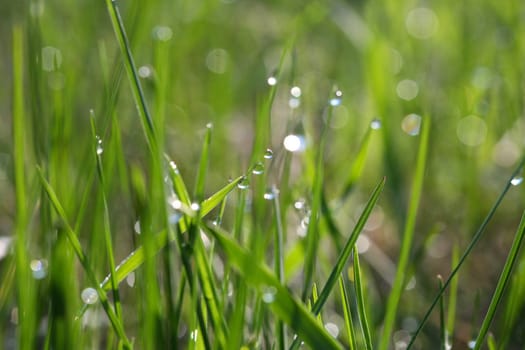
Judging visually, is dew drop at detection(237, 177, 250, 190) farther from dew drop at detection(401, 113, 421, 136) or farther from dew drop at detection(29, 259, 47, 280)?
dew drop at detection(401, 113, 421, 136)

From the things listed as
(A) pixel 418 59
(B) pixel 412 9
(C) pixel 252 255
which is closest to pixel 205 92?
(A) pixel 418 59

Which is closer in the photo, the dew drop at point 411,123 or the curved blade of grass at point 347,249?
the curved blade of grass at point 347,249

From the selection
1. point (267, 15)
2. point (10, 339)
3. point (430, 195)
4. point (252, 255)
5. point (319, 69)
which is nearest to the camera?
point (252, 255)

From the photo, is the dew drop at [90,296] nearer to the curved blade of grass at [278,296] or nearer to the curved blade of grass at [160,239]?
the curved blade of grass at [160,239]

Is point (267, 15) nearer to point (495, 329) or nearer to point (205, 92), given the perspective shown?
point (205, 92)

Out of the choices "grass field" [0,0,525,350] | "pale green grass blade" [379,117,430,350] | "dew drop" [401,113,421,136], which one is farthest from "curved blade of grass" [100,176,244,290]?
"dew drop" [401,113,421,136]

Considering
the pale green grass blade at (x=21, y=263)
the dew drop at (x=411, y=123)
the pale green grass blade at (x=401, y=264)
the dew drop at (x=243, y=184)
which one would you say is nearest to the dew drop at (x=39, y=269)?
the pale green grass blade at (x=21, y=263)

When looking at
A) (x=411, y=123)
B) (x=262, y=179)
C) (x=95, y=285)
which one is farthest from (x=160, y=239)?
(x=411, y=123)
